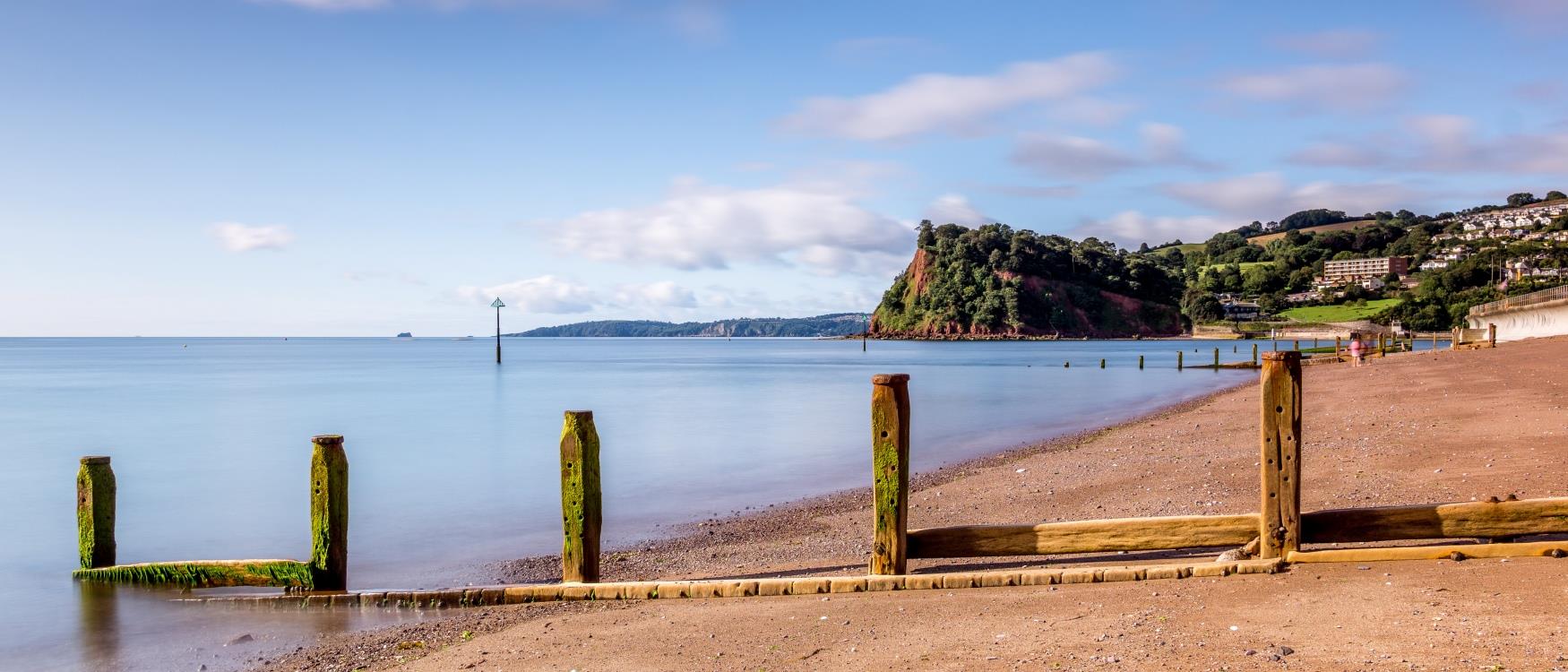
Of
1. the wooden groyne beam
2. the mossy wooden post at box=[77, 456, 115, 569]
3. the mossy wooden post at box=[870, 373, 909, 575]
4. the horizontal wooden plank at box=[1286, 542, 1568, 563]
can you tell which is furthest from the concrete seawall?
the mossy wooden post at box=[77, 456, 115, 569]

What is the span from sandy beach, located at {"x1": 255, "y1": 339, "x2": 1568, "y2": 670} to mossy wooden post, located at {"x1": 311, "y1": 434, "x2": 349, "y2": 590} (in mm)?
1074

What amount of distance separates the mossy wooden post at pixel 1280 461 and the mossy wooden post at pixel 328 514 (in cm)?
737

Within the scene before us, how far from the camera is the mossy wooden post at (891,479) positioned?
744 centimetres

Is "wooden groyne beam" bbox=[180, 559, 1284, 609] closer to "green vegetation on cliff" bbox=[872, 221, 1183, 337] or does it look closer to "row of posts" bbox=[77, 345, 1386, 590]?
"row of posts" bbox=[77, 345, 1386, 590]

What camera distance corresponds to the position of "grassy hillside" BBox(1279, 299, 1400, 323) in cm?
16050

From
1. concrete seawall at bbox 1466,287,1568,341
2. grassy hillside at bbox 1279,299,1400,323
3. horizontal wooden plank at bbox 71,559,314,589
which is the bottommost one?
horizontal wooden plank at bbox 71,559,314,589

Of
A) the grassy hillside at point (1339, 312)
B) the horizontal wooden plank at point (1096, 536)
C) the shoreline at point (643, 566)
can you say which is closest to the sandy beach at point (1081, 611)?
the shoreline at point (643, 566)

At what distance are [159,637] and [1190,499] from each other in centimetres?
1068

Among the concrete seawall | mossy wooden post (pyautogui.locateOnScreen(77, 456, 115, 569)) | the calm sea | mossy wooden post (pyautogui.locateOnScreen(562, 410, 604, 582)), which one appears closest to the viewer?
mossy wooden post (pyautogui.locateOnScreen(562, 410, 604, 582))

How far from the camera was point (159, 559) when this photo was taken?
1334 cm

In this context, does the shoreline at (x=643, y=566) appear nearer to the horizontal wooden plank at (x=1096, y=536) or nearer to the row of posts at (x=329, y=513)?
the row of posts at (x=329, y=513)

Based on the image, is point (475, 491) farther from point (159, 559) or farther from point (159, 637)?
point (159, 637)

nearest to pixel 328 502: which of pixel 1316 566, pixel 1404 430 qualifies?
pixel 1316 566

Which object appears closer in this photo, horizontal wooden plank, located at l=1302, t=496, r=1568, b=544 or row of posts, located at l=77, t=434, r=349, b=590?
horizontal wooden plank, located at l=1302, t=496, r=1568, b=544
